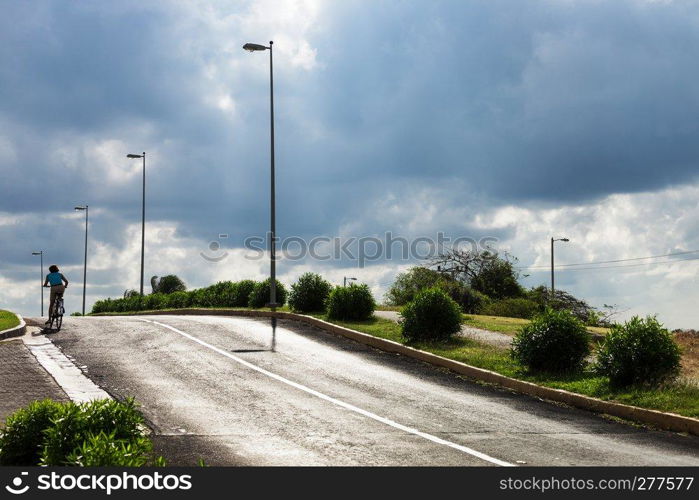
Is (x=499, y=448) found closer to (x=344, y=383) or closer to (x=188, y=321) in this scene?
(x=344, y=383)

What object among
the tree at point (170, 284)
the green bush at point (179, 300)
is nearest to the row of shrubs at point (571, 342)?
the green bush at point (179, 300)

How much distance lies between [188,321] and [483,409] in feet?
45.6

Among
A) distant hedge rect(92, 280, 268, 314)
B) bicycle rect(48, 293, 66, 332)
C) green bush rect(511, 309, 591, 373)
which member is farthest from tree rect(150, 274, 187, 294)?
green bush rect(511, 309, 591, 373)

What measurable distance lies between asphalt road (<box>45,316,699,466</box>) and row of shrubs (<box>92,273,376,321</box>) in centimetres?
464

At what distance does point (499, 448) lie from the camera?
30.3 ft

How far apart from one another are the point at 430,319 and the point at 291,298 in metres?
8.44

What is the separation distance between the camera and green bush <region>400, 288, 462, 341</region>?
19594 mm

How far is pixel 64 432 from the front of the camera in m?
7.52

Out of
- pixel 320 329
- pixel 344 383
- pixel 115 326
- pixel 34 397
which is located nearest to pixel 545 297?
pixel 320 329

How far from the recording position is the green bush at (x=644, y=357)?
13.6 m

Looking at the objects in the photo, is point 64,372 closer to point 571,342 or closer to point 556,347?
point 556,347

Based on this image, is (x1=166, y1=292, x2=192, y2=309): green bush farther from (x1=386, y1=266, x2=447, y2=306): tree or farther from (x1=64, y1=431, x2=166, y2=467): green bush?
(x1=64, y1=431, x2=166, y2=467): green bush
